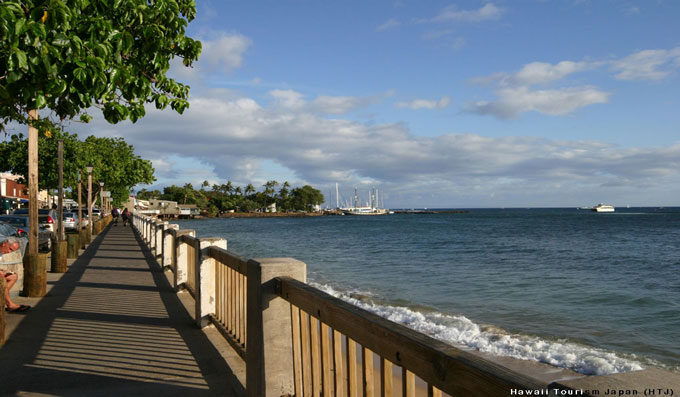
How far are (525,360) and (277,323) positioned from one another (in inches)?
244

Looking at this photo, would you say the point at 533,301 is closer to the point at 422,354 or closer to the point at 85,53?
the point at 85,53

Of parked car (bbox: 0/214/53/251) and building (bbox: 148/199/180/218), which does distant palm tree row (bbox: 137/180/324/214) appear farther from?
parked car (bbox: 0/214/53/251)

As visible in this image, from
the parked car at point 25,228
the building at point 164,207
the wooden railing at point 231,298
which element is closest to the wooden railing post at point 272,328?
the wooden railing at point 231,298

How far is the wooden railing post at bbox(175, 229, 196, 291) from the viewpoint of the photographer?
9.16 metres

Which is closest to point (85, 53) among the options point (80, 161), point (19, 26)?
point (19, 26)

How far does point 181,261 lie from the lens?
9.28 metres

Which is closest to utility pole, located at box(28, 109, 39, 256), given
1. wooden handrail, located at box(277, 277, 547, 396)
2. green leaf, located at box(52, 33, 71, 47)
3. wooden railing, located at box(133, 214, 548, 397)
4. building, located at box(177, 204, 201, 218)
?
wooden railing, located at box(133, 214, 548, 397)

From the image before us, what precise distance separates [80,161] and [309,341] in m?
36.2

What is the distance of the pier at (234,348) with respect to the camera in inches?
78.5

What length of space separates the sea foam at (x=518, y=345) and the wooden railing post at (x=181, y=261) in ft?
12.1

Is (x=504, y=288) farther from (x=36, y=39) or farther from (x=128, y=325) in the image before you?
(x=36, y=39)

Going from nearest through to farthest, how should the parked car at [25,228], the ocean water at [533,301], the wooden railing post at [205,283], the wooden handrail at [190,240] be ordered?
the wooden railing post at [205,283] → the wooden handrail at [190,240] → the ocean water at [533,301] → the parked car at [25,228]

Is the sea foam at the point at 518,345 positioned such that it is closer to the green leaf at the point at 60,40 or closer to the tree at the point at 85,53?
the tree at the point at 85,53

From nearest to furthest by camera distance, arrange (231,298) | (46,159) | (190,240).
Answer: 1. (231,298)
2. (190,240)
3. (46,159)
